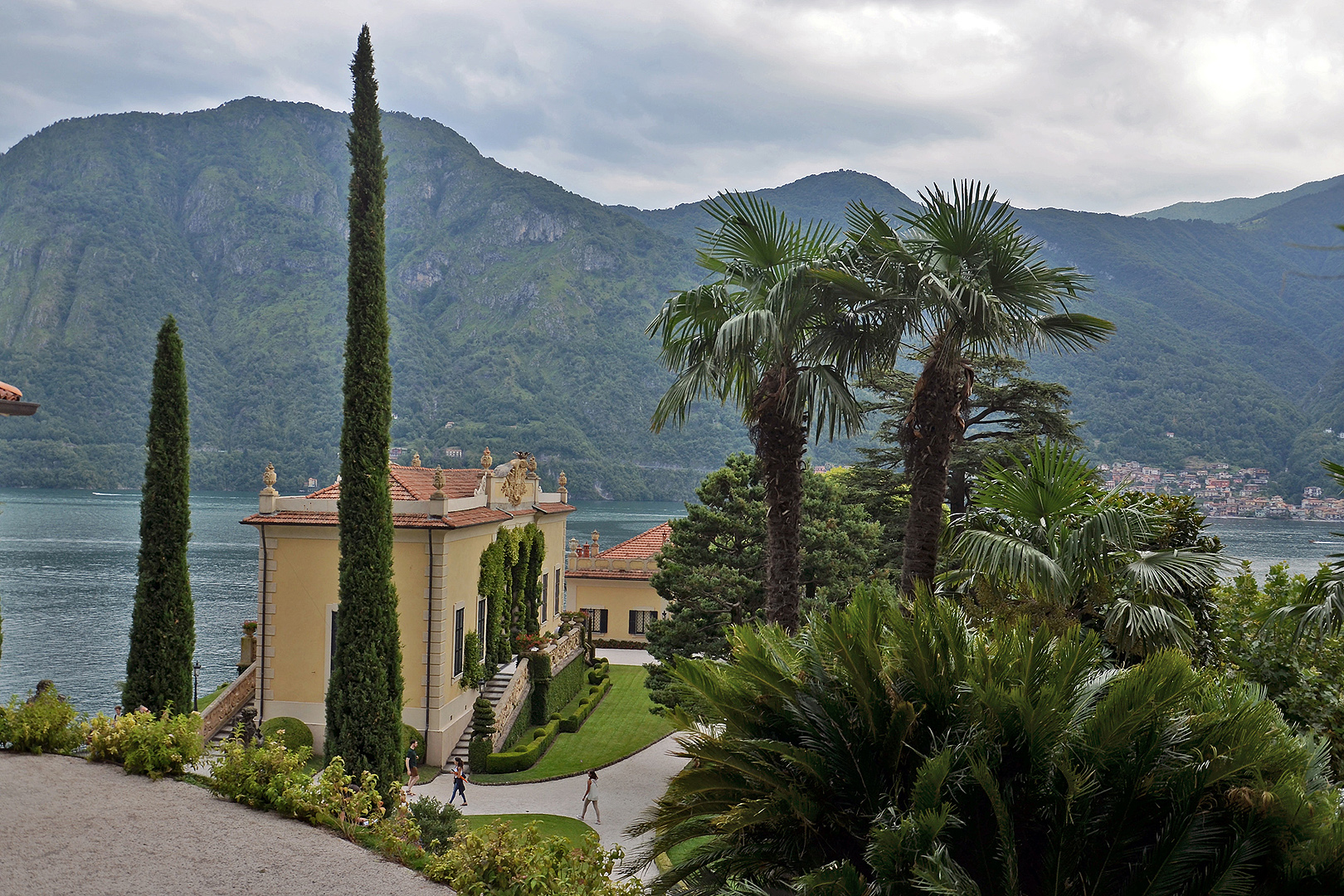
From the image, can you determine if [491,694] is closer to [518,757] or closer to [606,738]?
[518,757]

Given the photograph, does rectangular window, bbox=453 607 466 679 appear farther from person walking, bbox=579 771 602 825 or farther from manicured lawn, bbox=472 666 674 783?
person walking, bbox=579 771 602 825

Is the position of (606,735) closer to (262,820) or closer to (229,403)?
(262,820)

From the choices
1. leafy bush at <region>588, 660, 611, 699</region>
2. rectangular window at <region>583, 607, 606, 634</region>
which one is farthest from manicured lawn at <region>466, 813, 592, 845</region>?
rectangular window at <region>583, 607, 606, 634</region>

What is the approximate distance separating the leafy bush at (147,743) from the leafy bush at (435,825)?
3.20 metres

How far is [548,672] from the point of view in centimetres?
2755

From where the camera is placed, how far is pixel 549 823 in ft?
61.2

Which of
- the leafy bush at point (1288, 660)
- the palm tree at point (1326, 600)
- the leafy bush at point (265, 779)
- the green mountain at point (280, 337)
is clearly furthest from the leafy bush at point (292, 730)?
the green mountain at point (280, 337)

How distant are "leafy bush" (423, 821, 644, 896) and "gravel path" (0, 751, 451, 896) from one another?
1.17 ft

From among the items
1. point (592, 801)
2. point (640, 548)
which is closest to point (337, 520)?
point (592, 801)

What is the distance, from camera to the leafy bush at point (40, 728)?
13445 millimetres

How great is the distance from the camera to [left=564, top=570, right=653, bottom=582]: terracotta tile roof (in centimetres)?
4106

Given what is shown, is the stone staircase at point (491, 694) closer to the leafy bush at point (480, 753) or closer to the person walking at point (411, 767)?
the leafy bush at point (480, 753)

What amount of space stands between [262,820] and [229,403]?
138347mm

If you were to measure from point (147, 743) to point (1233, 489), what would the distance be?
186 feet
